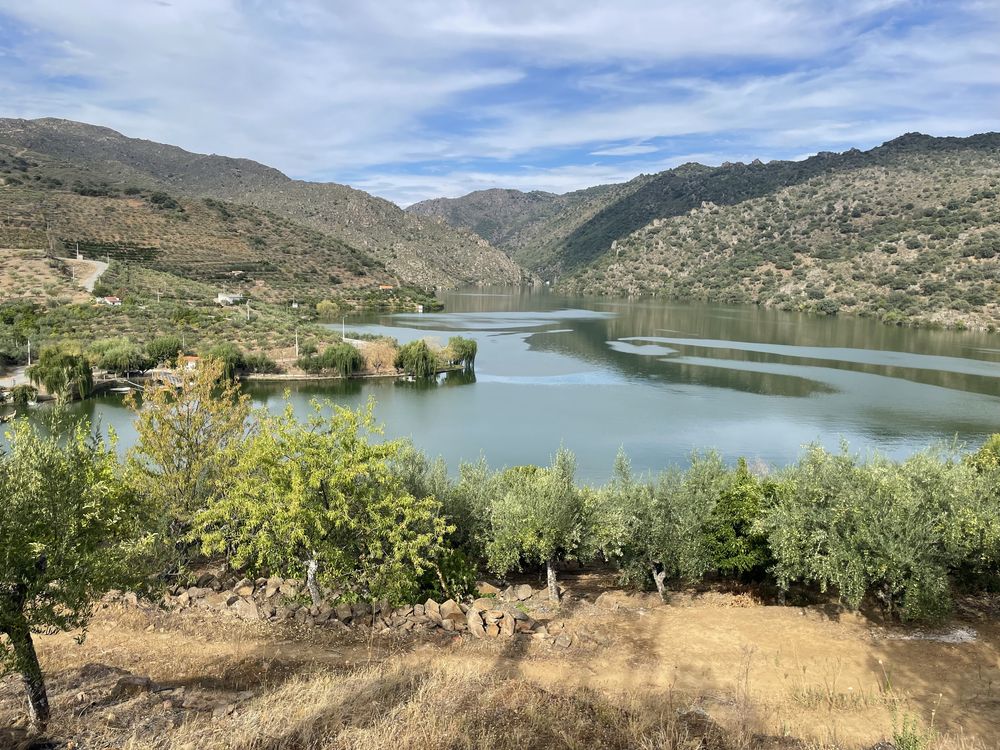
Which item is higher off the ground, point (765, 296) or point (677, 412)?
point (765, 296)

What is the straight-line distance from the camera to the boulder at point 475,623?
12.6 metres

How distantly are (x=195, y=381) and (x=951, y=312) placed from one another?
122 metres

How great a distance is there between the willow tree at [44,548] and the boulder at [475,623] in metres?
6.72

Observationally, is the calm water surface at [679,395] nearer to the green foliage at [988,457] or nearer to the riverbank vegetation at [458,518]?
the green foliage at [988,457]

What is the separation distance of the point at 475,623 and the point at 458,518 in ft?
17.3

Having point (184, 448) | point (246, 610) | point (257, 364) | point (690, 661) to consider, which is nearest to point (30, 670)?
point (246, 610)

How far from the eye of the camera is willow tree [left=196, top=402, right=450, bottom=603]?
11828 mm

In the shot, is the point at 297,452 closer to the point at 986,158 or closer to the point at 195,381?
the point at 195,381

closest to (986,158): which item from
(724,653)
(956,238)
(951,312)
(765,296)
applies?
(956,238)

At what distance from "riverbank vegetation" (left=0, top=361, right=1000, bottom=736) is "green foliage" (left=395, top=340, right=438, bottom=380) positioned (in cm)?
4126

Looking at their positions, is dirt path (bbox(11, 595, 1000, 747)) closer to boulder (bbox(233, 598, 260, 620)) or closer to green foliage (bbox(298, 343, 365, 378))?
boulder (bbox(233, 598, 260, 620))

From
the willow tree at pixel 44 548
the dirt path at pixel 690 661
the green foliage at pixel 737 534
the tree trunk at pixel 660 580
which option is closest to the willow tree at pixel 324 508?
the dirt path at pixel 690 661

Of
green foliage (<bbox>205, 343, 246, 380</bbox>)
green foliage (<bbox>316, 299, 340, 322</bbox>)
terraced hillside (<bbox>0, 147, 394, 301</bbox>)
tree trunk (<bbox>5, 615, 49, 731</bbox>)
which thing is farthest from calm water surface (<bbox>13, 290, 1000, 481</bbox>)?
terraced hillside (<bbox>0, 147, 394, 301</bbox>)

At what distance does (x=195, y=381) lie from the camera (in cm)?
1563
